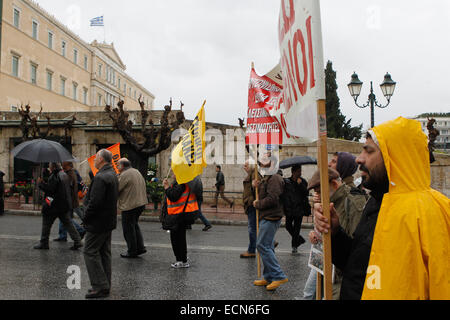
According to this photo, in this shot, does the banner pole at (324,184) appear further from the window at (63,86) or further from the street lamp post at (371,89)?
the window at (63,86)

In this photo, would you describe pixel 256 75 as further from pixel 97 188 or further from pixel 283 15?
pixel 283 15

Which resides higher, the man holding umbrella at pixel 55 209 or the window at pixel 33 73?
the window at pixel 33 73

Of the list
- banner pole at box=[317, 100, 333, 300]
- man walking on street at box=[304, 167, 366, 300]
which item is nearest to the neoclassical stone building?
man walking on street at box=[304, 167, 366, 300]

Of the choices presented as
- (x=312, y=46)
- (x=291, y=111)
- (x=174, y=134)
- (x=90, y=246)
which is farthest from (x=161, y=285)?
(x=174, y=134)

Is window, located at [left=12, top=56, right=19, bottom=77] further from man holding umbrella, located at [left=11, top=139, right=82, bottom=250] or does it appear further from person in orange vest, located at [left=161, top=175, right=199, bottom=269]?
person in orange vest, located at [left=161, top=175, right=199, bottom=269]

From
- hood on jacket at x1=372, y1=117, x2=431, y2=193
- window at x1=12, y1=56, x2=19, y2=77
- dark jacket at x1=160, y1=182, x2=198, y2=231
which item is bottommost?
dark jacket at x1=160, y1=182, x2=198, y2=231

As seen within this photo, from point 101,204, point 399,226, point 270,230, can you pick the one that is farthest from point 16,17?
point 399,226

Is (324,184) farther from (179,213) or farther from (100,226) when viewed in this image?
(179,213)

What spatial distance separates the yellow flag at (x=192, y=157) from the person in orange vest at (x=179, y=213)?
39cm

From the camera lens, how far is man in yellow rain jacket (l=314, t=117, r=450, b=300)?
154 centimetres

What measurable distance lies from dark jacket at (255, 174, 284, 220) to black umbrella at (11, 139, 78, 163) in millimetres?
5058

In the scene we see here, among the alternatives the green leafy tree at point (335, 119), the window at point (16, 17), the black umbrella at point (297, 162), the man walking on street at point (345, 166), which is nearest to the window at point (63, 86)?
the window at point (16, 17)

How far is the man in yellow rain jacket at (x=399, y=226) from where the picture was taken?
154 centimetres
